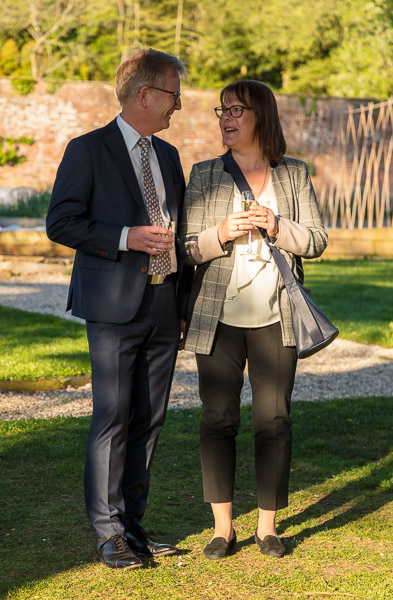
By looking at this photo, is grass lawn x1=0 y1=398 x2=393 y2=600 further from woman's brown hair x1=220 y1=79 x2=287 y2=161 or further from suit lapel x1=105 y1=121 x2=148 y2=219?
woman's brown hair x1=220 y1=79 x2=287 y2=161

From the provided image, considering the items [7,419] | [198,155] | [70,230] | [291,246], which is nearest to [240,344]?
[291,246]

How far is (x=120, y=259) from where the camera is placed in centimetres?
368

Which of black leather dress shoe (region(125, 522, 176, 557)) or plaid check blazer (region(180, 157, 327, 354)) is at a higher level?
plaid check blazer (region(180, 157, 327, 354))

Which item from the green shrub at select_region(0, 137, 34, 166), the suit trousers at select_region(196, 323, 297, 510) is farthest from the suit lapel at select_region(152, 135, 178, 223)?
the green shrub at select_region(0, 137, 34, 166)

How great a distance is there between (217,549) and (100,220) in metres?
1.49

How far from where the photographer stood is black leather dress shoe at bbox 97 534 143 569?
3.71 metres

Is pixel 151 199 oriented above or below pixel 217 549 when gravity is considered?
above

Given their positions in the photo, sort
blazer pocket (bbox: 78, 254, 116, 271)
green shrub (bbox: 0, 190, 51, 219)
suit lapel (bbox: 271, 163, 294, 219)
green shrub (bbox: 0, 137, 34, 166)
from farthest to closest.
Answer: green shrub (bbox: 0, 137, 34, 166) → green shrub (bbox: 0, 190, 51, 219) → suit lapel (bbox: 271, 163, 294, 219) → blazer pocket (bbox: 78, 254, 116, 271)

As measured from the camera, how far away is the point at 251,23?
1788 inches

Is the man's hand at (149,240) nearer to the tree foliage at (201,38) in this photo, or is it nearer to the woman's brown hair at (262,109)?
the woman's brown hair at (262,109)

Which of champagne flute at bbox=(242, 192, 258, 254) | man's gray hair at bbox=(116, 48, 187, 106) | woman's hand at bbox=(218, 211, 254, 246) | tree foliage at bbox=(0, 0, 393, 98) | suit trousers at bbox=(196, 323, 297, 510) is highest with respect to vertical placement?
tree foliage at bbox=(0, 0, 393, 98)

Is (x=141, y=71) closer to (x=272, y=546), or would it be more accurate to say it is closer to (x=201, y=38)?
(x=272, y=546)

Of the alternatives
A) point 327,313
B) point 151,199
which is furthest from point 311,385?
point 151,199

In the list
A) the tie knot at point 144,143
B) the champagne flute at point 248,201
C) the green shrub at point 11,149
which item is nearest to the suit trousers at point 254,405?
the champagne flute at point 248,201
